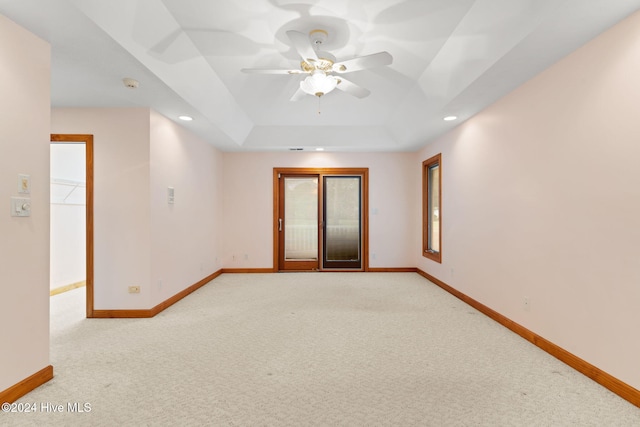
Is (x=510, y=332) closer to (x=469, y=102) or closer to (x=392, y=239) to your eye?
(x=469, y=102)

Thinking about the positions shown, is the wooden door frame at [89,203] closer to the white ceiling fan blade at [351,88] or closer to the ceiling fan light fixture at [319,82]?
the ceiling fan light fixture at [319,82]

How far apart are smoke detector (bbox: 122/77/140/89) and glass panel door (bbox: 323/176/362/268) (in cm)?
388

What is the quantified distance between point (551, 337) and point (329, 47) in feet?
10.6

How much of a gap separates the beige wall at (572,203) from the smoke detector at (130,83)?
11.8 ft

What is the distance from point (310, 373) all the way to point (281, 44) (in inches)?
113

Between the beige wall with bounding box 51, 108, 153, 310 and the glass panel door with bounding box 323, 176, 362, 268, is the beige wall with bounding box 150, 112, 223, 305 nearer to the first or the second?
the beige wall with bounding box 51, 108, 153, 310

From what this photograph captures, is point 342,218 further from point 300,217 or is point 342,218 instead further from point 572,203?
point 572,203

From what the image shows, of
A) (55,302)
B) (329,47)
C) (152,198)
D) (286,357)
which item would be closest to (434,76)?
(329,47)

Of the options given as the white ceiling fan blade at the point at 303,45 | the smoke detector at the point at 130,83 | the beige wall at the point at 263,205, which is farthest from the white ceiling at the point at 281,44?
the beige wall at the point at 263,205

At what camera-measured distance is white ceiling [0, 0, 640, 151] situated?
2.01m

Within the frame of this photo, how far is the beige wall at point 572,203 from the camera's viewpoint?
199 cm

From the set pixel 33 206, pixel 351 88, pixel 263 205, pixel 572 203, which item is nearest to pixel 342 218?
pixel 263 205

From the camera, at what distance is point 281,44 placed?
2.94m

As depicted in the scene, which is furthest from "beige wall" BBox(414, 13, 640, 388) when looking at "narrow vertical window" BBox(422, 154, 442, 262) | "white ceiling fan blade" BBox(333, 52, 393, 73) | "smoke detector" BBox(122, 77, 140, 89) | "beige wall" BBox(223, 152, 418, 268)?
"smoke detector" BBox(122, 77, 140, 89)
